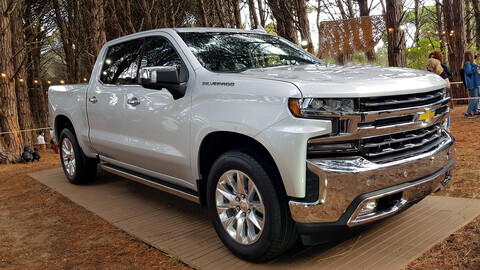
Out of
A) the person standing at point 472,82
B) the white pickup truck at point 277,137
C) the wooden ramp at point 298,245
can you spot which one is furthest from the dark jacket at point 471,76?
the white pickup truck at point 277,137

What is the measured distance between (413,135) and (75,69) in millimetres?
20740

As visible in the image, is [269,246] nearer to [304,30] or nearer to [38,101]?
[304,30]

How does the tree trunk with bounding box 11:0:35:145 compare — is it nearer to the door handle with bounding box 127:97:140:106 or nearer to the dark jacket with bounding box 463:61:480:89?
the door handle with bounding box 127:97:140:106

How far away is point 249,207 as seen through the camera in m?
3.27

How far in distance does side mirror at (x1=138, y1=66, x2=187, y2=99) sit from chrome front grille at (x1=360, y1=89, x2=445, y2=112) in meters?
1.62

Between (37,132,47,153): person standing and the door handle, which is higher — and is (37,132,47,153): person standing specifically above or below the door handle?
below

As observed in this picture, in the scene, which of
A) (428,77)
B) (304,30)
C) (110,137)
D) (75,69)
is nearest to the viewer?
(428,77)

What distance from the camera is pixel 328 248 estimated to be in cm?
354

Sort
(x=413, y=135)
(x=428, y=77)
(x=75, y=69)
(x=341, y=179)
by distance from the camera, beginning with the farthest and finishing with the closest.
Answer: (x=75, y=69), (x=428, y=77), (x=413, y=135), (x=341, y=179)

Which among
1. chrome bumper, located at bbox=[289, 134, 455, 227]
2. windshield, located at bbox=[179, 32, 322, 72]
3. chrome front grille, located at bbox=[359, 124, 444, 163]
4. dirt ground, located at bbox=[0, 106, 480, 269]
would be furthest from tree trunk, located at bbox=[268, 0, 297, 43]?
chrome bumper, located at bbox=[289, 134, 455, 227]

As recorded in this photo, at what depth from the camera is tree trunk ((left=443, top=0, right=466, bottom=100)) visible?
1602 cm

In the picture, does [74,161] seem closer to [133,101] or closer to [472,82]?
[133,101]

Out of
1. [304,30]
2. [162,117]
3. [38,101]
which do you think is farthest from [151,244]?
[38,101]

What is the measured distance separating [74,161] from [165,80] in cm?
332
